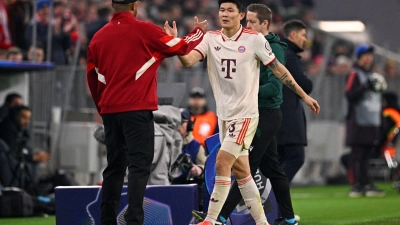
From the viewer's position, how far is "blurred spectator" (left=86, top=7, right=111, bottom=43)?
564 inches

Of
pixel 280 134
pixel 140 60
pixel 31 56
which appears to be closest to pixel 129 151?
pixel 140 60

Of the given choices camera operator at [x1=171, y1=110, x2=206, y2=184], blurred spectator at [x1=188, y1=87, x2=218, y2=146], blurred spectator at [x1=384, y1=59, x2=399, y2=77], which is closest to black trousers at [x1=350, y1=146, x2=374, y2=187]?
blurred spectator at [x1=188, y1=87, x2=218, y2=146]

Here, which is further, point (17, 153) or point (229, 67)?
point (17, 153)

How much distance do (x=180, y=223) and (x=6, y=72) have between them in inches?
251

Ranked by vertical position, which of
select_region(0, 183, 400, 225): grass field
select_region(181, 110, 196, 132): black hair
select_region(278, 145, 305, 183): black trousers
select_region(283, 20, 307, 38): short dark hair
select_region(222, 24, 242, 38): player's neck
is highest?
select_region(283, 20, 307, 38): short dark hair

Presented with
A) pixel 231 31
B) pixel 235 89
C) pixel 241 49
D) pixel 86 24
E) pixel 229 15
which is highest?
pixel 86 24

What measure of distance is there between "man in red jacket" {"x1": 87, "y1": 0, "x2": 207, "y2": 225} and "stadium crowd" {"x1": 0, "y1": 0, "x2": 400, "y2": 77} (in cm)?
572

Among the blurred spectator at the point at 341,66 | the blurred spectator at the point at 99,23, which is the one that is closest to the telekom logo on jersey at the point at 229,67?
the blurred spectator at the point at 99,23

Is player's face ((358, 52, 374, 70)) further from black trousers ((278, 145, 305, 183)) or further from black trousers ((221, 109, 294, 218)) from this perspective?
black trousers ((221, 109, 294, 218))

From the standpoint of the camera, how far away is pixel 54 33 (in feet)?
47.2

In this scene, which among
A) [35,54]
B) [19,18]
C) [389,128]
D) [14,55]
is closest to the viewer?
[14,55]

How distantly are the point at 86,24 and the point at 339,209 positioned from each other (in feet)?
24.1

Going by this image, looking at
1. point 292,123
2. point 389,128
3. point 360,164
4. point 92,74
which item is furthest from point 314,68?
point 92,74

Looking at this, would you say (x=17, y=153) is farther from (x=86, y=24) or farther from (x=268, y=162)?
(x=86, y=24)
